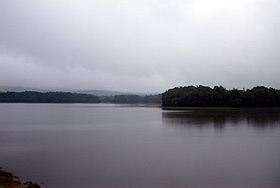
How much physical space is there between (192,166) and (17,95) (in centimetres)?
16522

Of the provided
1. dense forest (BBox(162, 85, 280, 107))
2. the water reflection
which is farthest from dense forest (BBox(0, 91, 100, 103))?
the water reflection

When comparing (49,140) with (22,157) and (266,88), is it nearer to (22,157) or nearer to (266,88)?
(22,157)

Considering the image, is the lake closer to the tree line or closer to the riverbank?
the riverbank

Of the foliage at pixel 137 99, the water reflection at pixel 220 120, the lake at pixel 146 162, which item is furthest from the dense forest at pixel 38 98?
the lake at pixel 146 162

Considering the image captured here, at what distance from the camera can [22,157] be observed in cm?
1200

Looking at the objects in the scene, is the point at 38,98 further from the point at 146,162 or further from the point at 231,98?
the point at 146,162

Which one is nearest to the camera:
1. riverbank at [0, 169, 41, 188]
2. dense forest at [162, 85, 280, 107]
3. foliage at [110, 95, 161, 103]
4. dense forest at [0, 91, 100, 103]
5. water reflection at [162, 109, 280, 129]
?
riverbank at [0, 169, 41, 188]

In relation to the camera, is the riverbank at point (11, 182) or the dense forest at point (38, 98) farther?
the dense forest at point (38, 98)

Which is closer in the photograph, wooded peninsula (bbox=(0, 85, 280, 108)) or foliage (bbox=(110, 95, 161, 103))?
wooded peninsula (bbox=(0, 85, 280, 108))

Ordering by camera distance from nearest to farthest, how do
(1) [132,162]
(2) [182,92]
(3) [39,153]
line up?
(1) [132,162], (3) [39,153], (2) [182,92]

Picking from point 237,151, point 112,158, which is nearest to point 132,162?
point 112,158

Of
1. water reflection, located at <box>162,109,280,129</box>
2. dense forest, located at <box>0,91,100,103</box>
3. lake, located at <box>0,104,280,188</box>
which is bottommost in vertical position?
lake, located at <box>0,104,280,188</box>

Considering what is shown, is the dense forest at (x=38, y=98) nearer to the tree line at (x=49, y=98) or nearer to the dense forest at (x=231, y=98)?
the tree line at (x=49, y=98)

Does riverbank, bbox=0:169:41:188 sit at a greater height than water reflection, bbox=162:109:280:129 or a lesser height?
lesser
